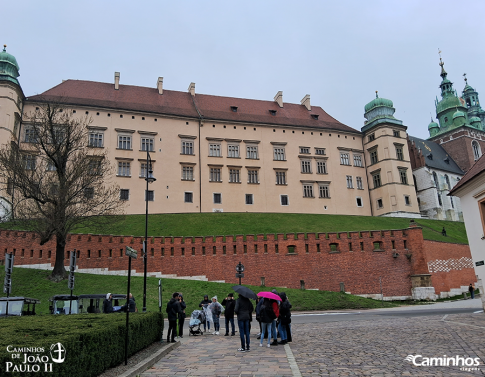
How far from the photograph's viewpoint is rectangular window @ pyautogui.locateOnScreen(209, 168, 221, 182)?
5197 cm

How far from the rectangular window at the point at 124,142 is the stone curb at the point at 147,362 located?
4040 centimetres

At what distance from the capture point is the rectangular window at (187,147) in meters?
51.7

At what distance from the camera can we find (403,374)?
7.17 metres

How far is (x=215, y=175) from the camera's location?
5228 centimetres

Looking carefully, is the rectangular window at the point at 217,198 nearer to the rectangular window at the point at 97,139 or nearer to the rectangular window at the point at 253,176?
the rectangular window at the point at 253,176

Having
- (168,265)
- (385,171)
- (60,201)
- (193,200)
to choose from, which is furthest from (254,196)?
(60,201)

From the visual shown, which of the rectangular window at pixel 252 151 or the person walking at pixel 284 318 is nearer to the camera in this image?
the person walking at pixel 284 318

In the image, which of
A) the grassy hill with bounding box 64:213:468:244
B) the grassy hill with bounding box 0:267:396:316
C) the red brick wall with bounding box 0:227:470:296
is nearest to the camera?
the grassy hill with bounding box 0:267:396:316

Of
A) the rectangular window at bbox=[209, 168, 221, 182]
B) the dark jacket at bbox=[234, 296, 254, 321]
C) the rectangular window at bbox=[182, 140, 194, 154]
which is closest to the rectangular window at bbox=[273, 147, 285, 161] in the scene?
the rectangular window at bbox=[209, 168, 221, 182]

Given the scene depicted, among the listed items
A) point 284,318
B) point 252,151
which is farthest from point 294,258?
point 252,151

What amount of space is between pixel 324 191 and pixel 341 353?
47873mm

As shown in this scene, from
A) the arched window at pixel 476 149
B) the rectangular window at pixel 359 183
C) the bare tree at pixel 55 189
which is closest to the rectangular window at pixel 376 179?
the rectangular window at pixel 359 183

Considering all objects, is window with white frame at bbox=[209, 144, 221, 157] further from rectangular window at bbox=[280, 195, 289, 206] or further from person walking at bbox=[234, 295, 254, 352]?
person walking at bbox=[234, 295, 254, 352]

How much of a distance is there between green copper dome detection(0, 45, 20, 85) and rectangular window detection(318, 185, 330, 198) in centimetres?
3836
